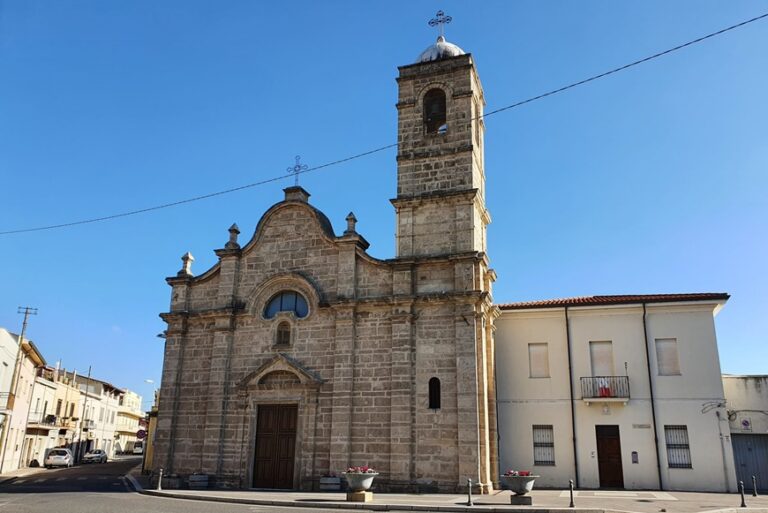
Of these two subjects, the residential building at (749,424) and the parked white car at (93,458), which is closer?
the residential building at (749,424)

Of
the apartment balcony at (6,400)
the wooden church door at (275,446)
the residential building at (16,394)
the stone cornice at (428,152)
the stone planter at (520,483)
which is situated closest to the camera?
the stone planter at (520,483)

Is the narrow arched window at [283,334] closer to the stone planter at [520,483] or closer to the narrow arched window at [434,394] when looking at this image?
the narrow arched window at [434,394]

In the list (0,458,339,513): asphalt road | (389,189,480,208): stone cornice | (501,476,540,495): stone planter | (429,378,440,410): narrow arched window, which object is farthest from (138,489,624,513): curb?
(389,189,480,208): stone cornice

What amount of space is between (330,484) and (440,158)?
11.6 metres

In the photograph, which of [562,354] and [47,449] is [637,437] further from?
[47,449]

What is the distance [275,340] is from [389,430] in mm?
5260

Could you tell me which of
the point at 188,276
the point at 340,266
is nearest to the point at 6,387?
the point at 188,276

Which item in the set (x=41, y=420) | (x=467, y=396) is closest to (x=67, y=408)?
(x=41, y=420)

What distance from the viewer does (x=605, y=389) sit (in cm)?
2125

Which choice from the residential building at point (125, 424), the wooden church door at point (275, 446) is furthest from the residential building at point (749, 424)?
the residential building at point (125, 424)

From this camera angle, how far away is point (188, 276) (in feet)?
76.0

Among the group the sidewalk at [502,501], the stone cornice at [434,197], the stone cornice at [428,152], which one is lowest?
the sidewalk at [502,501]

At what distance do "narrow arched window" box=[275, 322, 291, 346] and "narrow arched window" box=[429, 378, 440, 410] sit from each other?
5.40 metres

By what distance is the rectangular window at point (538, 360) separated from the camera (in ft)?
73.5
